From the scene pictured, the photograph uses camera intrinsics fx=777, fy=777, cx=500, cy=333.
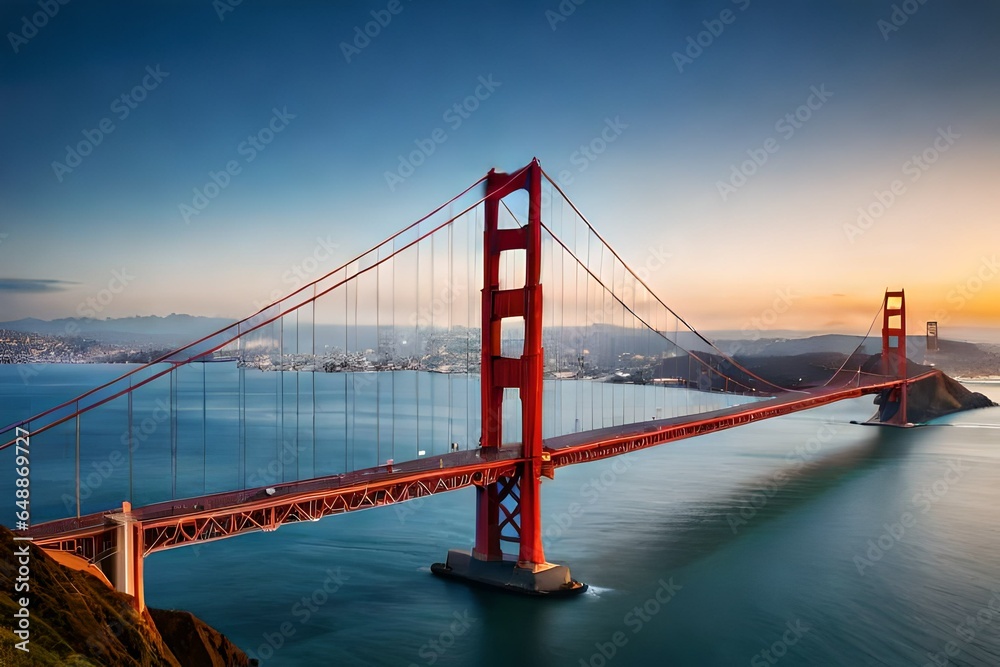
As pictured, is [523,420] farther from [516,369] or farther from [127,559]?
[127,559]

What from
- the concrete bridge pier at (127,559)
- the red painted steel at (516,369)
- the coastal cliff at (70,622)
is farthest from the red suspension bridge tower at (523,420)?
the coastal cliff at (70,622)

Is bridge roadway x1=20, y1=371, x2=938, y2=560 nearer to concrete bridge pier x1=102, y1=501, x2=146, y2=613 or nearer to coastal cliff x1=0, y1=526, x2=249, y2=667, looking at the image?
concrete bridge pier x1=102, y1=501, x2=146, y2=613

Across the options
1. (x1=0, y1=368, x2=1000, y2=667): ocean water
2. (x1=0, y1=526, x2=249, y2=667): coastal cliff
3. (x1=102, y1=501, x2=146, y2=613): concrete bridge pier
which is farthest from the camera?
(x1=0, y1=368, x2=1000, y2=667): ocean water

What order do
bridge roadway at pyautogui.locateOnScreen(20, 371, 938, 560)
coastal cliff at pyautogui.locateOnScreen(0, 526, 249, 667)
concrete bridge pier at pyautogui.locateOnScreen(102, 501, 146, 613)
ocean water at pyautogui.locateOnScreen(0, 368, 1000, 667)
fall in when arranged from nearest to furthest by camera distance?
coastal cliff at pyautogui.locateOnScreen(0, 526, 249, 667) → concrete bridge pier at pyautogui.locateOnScreen(102, 501, 146, 613) → bridge roadway at pyautogui.locateOnScreen(20, 371, 938, 560) → ocean water at pyautogui.locateOnScreen(0, 368, 1000, 667)

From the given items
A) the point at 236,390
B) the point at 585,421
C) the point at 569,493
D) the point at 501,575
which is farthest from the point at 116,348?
the point at 501,575

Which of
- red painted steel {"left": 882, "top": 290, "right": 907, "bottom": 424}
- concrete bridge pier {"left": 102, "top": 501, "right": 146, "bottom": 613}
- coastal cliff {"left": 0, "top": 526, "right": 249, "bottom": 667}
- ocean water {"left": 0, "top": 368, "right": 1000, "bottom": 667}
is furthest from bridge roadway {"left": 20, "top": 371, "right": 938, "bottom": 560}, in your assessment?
red painted steel {"left": 882, "top": 290, "right": 907, "bottom": 424}

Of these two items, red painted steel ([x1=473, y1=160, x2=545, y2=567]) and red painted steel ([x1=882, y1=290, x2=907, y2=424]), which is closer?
red painted steel ([x1=473, y1=160, x2=545, y2=567])

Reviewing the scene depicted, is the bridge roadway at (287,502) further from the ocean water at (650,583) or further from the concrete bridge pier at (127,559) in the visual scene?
the ocean water at (650,583)
